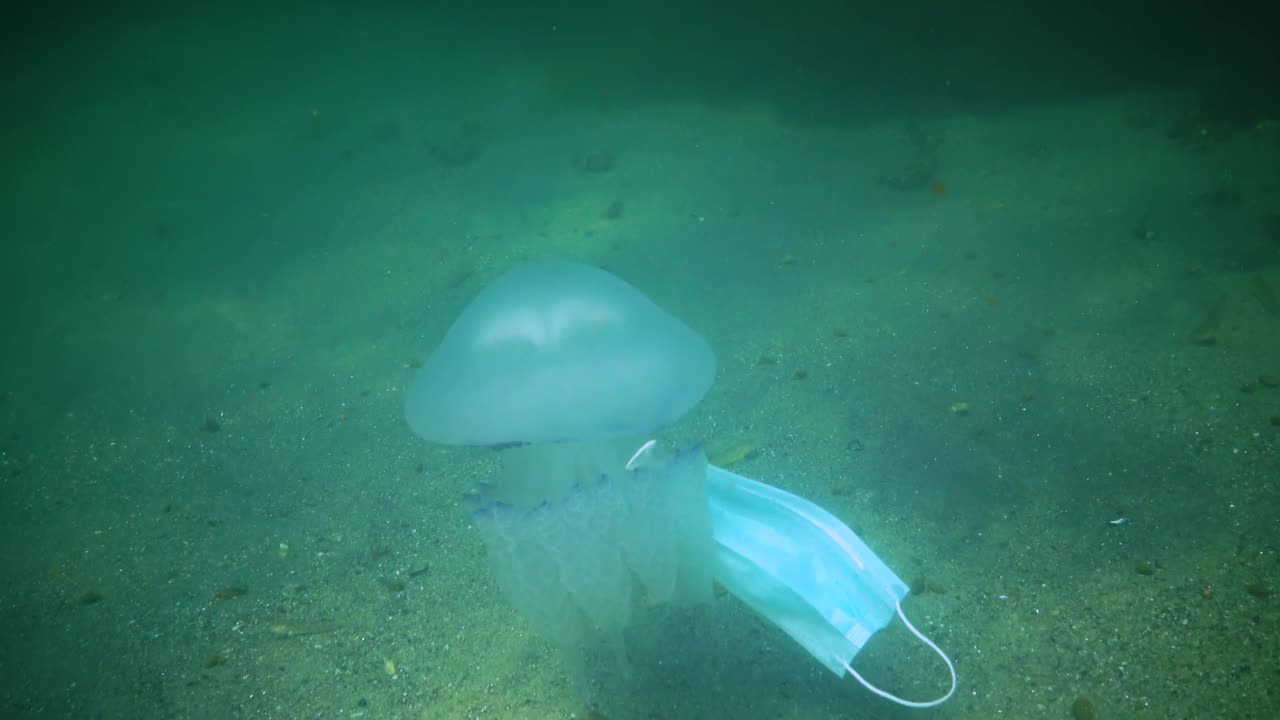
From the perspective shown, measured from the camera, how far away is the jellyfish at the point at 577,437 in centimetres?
259

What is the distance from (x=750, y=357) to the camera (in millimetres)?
4602

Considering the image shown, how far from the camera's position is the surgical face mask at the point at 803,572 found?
256 cm

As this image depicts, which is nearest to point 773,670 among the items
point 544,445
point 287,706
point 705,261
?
point 544,445

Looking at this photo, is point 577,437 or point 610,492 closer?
point 610,492

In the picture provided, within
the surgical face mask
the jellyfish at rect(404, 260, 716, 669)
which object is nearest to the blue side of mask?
the surgical face mask

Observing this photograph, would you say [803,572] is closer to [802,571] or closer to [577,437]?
[802,571]

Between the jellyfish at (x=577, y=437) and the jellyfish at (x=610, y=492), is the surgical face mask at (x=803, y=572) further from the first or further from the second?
the jellyfish at (x=577, y=437)

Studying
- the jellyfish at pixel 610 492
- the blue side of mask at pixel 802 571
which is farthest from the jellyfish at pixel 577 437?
the blue side of mask at pixel 802 571

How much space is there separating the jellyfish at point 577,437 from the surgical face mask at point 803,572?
0.16m

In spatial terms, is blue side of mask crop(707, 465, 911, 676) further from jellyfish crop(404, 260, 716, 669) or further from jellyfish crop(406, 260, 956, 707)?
jellyfish crop(404, 260, 716, 669)

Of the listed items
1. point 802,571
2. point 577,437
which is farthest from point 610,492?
point 802,571

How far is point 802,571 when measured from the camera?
2.66 metres

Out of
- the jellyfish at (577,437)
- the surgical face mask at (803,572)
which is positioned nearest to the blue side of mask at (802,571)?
the surgical face mask at (803,572)

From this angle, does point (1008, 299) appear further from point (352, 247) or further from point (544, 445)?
point (352, 247)
